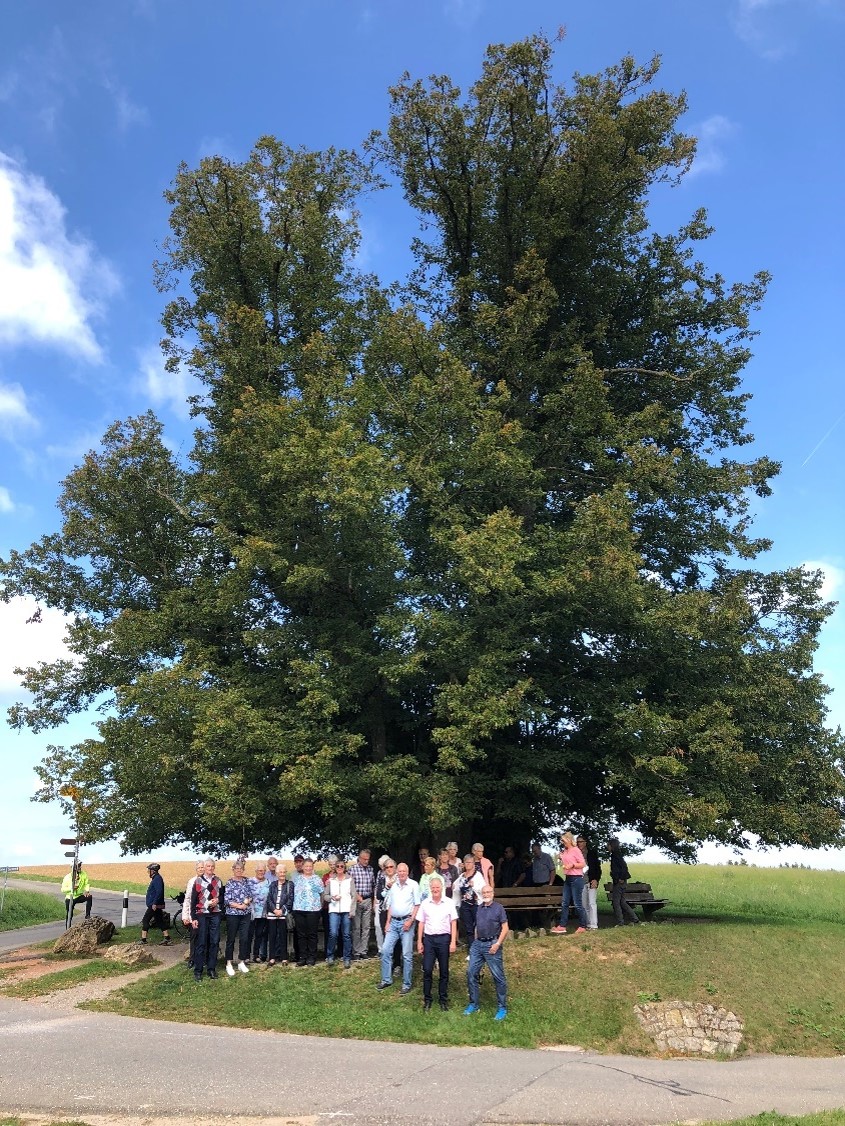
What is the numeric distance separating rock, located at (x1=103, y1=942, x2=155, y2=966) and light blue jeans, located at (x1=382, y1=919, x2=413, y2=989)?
5960mm

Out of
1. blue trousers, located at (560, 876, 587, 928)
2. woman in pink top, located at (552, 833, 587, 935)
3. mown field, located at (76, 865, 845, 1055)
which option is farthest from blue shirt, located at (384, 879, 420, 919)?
blue trousers, located at (560, 876, 587, 928)

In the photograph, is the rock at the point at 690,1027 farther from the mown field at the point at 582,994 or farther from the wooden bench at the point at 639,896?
the wooden bench at the point at 639,896

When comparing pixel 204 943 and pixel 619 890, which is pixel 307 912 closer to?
pixel 204 943

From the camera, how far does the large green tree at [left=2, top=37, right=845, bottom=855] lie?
17.3 metres

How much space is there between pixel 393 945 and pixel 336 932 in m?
1.97

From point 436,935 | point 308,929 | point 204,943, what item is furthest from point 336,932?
point 436,935

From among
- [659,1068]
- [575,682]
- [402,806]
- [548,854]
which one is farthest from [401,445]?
[659,1068]

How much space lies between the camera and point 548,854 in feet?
58.1

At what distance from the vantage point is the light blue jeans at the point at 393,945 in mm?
13094

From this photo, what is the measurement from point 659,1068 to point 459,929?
650cm

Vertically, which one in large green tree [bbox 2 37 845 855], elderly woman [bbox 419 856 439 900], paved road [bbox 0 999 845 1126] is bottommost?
paved road [bbox 0 999 845 1126]

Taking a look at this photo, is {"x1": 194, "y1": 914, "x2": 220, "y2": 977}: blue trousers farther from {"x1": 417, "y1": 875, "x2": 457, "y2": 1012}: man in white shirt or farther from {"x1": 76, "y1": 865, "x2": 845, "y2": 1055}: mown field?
{"x1": 417, "y1": 875, "x2": 457, "y2": 1012}: man in white shirt

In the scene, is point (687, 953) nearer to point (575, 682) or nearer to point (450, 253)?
point (575, 682)

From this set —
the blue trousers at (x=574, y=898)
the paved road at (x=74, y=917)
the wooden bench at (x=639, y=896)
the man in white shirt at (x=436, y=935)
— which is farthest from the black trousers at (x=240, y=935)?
the paved road at (x=74, y=917)
